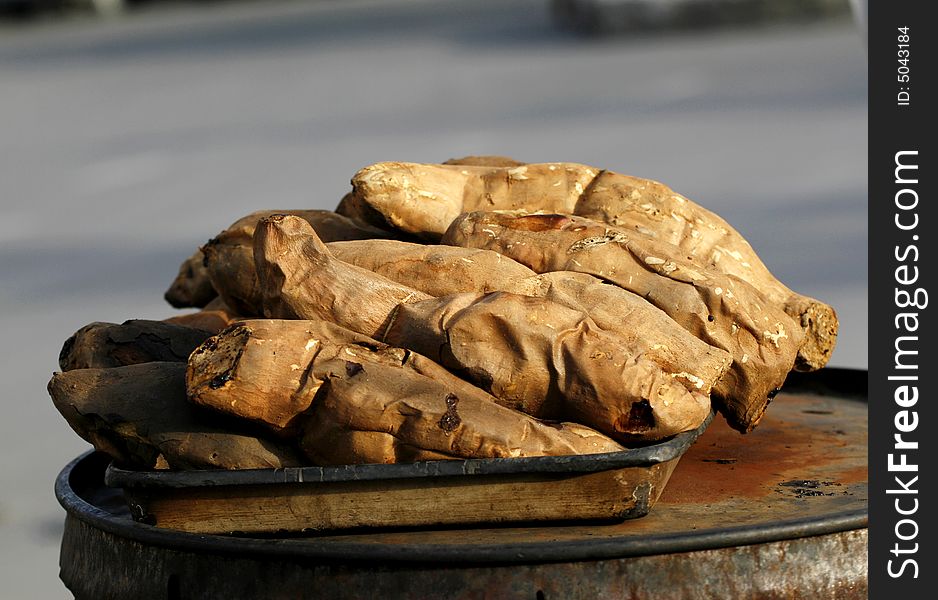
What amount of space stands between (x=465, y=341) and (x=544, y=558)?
0.44 meters

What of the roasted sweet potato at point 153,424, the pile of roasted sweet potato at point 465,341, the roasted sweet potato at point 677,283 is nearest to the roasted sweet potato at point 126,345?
the pile of roasted sweet potato at point 465,341

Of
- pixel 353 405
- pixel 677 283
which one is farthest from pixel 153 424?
pixel 677 283

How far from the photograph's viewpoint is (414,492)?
2.36 m

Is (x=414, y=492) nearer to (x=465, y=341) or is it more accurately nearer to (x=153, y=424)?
(x=465, y=341)

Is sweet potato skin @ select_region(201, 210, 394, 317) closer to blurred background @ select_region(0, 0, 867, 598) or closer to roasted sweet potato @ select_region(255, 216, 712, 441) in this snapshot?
roasted sweet potato @ select_region(255, 216, 712, 441)

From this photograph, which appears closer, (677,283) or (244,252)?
(677,283)

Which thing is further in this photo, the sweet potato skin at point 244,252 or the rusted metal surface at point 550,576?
the sweet potato skin at point 244,252

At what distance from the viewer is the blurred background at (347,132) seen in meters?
8.12

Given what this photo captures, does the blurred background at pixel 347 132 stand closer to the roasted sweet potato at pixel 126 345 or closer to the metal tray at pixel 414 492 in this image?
the roasted sweet potato at pixel 126 345

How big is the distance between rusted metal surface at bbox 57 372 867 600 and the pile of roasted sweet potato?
0.15 metres

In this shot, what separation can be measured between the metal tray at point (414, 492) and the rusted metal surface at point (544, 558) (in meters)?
0.03

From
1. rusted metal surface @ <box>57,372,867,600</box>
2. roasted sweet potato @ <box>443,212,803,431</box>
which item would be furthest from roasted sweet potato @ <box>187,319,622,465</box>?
roasted sweet potato @ <box>443,212,803,431</box>

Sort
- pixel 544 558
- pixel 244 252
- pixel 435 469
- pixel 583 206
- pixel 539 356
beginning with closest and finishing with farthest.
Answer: pixel 544 558, pixel 435 469, pixel 539 356, pixel 583 206, pixel 244 252

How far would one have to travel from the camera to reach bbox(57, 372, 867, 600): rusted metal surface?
220 cm
